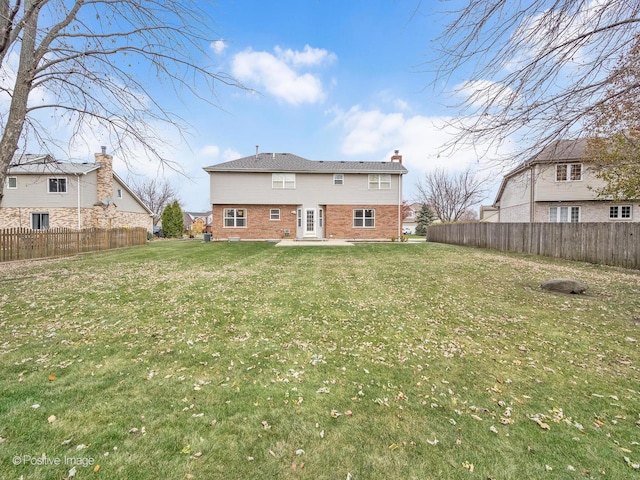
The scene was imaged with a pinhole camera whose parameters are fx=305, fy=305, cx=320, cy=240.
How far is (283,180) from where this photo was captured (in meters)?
22.8

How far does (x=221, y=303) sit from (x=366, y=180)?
1888cm

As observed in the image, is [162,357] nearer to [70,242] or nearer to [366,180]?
[70,242]

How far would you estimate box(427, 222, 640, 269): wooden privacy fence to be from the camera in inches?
428

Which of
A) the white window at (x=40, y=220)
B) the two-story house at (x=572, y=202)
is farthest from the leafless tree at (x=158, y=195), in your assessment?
the two-story house at (x=572, y=202)

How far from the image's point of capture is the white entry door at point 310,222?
23.2 meters

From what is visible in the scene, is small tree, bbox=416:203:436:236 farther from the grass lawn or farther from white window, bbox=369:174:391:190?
the grass lawn

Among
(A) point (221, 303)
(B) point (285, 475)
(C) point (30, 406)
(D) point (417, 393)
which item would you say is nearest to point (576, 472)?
(D) point (417, 393)

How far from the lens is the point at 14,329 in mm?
4562

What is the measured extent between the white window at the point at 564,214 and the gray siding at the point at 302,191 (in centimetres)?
1109

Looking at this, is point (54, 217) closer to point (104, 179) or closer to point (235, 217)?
point (104, 179)

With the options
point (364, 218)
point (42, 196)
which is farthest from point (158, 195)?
point (364, 218)

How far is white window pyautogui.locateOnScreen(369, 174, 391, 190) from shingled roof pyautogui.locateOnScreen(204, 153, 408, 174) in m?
0.51

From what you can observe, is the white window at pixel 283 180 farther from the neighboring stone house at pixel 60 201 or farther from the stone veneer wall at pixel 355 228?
the neighboring stone house at pixel 60 201

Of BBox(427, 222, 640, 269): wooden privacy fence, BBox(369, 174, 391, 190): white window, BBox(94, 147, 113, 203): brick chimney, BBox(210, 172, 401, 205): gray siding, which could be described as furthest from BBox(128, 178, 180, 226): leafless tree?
BBox(427, 222, 640, 269): wooden privacy fence
